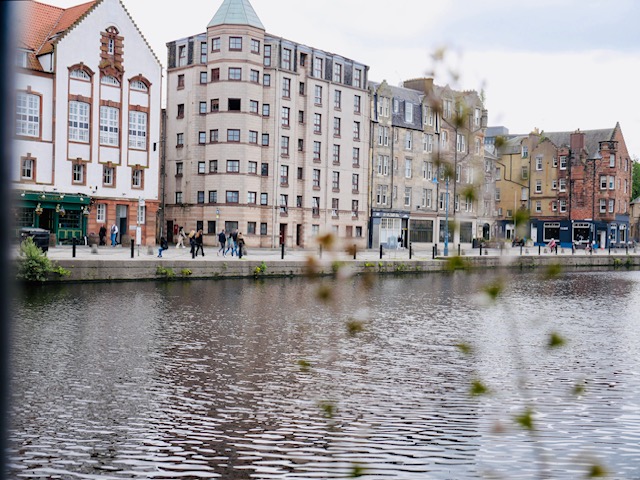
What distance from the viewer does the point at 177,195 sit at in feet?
218

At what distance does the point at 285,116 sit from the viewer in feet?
217

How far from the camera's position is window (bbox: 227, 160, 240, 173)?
6259 cm

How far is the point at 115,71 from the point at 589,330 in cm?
4158

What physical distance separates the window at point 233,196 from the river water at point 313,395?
38.3m

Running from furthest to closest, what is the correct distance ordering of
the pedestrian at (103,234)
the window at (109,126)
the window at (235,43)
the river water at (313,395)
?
1. the window at (235,43)
2. the window at (109,126)
3. the pedestrian at (103,234)
4. the river water at (313,395)

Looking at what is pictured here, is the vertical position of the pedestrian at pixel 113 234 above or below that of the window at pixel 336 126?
below

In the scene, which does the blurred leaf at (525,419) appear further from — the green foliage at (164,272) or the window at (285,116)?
the window at (285,116)

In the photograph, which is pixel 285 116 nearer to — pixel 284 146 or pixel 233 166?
pixel 284 146

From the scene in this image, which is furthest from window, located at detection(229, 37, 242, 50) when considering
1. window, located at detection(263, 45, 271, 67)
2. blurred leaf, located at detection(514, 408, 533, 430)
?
blurred leaf, located at detection(514, 408, 533, 430)

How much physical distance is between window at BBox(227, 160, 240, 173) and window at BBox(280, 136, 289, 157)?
4964 millimetres

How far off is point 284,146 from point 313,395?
55.3 m

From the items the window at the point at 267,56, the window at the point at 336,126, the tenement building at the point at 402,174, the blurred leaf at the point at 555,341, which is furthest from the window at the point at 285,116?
the blurred leaf at the point at 555,341

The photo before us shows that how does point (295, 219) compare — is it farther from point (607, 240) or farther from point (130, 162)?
point (607, 240)

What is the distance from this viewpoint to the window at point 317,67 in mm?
69312
